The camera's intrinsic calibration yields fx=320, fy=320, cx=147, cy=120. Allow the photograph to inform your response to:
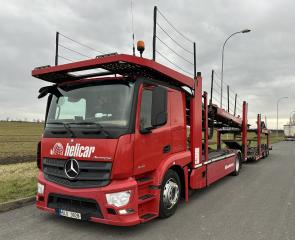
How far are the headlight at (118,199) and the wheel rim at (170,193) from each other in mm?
1087

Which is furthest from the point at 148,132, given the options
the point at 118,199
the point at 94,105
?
the point at 118,199

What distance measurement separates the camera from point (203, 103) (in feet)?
25.0

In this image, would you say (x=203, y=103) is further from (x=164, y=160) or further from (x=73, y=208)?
(x=73, y=208)

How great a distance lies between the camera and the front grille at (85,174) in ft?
15.1

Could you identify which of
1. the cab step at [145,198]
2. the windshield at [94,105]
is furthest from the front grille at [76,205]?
the windshield at [94,105]

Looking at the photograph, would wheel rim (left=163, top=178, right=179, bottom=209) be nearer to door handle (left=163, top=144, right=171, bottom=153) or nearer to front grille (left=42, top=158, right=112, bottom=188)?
door handle (left=163, top=144, right=171, bottom=153)

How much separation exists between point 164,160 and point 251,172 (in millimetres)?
6961

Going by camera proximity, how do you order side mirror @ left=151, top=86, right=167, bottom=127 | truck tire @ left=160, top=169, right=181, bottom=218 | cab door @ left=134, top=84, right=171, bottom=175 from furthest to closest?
truck tire @ left=160, top=169, right=181, bottom=218, side mirror @ left=151, top=86, right=167, bottom=127, cab door @ left=134, top=84, right=171, bottom=175

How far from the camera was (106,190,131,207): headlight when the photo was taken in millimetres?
4523

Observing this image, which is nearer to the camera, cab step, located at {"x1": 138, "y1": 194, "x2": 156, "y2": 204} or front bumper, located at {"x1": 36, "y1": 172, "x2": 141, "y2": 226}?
front bumper, located at {"x1": 36, "y1": 172, "x2": 141, "y2": 226}

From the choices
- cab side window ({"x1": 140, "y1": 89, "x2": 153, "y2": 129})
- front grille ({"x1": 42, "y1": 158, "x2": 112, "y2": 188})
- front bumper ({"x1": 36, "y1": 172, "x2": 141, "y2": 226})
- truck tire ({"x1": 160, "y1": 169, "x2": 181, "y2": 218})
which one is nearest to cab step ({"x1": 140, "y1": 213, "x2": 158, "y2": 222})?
front bumper ({"x1": 36, "y1": 172, "x2": 141, "y2": 226})

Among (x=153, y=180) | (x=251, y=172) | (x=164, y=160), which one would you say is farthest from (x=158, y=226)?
(x=251, y=172)

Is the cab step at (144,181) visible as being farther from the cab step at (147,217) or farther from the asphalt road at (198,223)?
the asphalt road at (198,223)

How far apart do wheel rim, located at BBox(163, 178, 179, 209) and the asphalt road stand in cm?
26
